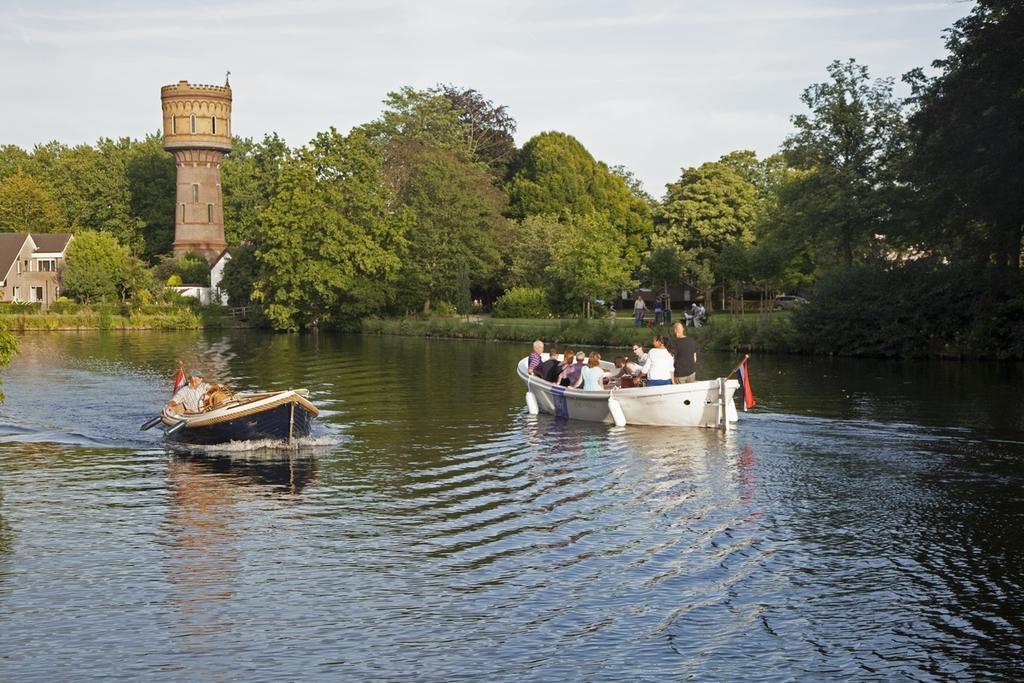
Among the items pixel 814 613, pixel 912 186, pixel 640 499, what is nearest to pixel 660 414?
pixel 640 499

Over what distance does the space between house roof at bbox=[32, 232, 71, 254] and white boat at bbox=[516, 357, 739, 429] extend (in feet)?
294

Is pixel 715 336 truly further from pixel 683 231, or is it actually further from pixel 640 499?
pixel 640 499

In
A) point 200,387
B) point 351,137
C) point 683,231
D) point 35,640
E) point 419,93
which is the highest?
point 419,93

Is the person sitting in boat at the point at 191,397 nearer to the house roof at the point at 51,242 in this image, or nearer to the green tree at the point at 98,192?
the house roof at the point at 51,242

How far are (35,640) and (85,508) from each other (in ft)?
20.9

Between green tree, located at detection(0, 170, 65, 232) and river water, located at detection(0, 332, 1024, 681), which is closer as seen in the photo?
river water, located at detection(0, 332, 1024, 681)

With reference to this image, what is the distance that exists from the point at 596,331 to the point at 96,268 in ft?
185

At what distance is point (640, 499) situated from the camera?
17625 mm

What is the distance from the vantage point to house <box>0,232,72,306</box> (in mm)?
104250

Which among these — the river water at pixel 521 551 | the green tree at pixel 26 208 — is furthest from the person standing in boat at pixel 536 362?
the green tree at pixel 26 208

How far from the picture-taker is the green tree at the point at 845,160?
60.0 meters

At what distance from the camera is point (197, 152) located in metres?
102

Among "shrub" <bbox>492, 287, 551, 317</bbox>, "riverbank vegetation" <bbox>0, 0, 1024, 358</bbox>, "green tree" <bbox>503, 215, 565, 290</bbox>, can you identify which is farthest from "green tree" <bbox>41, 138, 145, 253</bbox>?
"shrub" <bbox>492, 287, 551, 317</bbox>

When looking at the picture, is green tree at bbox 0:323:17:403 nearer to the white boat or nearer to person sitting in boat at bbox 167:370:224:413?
person sitting in boat at bbox 167:370:224:413
